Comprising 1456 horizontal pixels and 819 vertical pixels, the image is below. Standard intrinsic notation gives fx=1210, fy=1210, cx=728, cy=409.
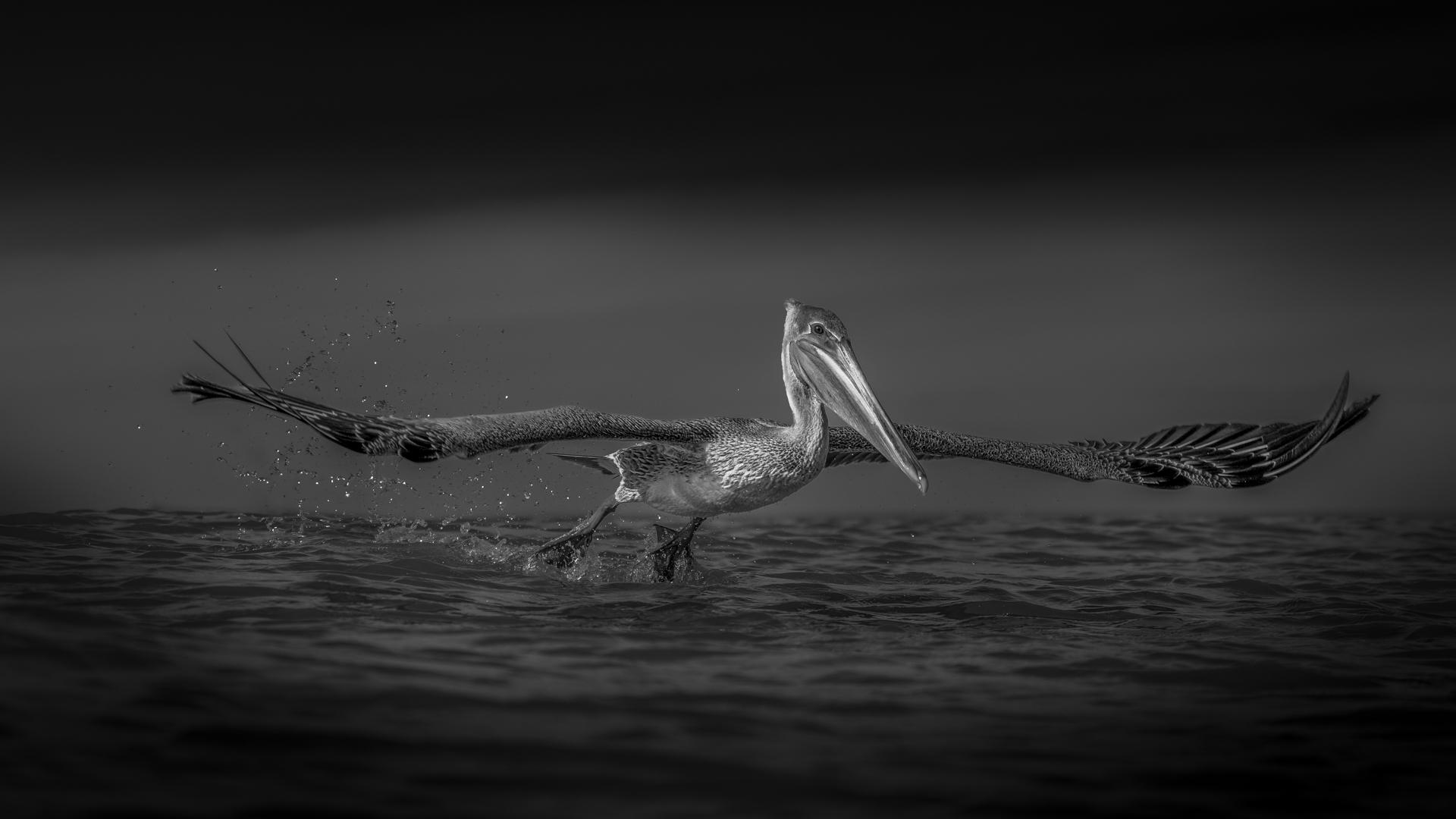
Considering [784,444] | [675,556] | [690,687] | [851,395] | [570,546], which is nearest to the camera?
[690,687]

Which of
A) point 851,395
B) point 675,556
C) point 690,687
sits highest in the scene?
point 851,395

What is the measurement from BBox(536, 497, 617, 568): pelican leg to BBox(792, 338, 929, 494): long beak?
2.65 m

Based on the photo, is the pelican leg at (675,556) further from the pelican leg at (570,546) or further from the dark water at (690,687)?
the pelican leg at (570,546)

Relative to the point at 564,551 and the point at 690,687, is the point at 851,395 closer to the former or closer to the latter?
the point at 564,551

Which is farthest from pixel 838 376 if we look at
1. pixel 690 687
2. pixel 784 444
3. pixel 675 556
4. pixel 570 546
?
pixel 690 687

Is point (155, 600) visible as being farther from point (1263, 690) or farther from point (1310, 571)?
point (1310, 571)

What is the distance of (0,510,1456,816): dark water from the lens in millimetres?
5477

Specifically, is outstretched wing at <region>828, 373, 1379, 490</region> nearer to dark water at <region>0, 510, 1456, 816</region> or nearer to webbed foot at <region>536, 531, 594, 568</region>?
dark water at <region>0, 510, 1456, 816</region>

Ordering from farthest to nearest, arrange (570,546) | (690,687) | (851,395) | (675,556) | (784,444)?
(675,556), (570,546), (784,444), (851,395), (690,687)

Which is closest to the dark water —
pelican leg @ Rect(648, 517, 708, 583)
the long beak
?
pelican leg @ Rect(648, 517, 708, 583)

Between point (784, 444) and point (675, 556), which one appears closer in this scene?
point (784, 444)

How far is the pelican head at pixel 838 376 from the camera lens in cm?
1071

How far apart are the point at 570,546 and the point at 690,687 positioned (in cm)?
517

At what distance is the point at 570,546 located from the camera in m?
12.2
